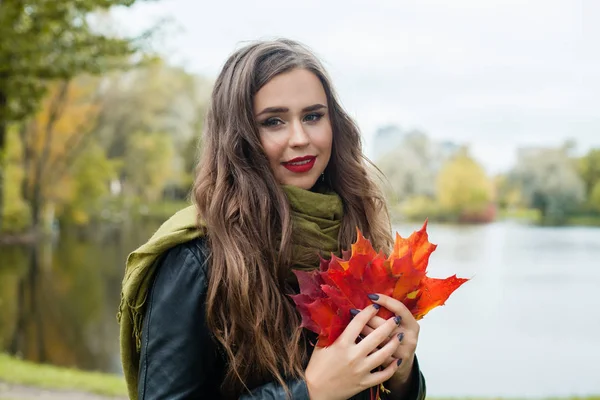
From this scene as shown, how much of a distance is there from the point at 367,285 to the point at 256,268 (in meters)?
0.33

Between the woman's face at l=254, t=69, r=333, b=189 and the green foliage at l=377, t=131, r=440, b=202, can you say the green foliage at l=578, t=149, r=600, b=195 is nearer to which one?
the green foliage at l=377, t=131, r=440, b=202

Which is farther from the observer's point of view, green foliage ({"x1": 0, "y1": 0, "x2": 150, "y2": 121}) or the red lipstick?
green foliage ({"x1": 0, "y1": 0, "x2": 150, "y2": 121})

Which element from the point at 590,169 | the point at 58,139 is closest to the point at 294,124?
the point at 590,169

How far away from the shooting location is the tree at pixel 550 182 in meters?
21.3

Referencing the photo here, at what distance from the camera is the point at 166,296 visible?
5.19ft

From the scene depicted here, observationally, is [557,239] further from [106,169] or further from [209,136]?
[209,136]

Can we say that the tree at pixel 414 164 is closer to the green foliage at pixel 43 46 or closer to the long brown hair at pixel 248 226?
the green foliage at pixel 43 46

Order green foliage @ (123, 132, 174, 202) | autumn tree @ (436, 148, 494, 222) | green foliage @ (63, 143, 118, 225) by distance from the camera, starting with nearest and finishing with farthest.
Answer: autumn tree @ (436, 148, 494, 222) → green foliage @ (63, 143, 118, 225) → green foliage @ (123, 132, 174, 202)

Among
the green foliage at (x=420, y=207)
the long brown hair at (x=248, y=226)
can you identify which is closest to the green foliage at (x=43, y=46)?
the long brown hair at (x=248, y=226)

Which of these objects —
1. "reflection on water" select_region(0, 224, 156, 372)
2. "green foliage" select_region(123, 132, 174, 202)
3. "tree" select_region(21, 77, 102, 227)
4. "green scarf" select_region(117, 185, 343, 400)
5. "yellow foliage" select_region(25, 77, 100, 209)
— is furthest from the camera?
"green foliage" select_region(123, 132, 174, 202)

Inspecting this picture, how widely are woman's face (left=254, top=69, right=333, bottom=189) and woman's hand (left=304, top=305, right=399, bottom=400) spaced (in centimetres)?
51

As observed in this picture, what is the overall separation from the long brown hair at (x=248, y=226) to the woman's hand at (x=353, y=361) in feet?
0.31

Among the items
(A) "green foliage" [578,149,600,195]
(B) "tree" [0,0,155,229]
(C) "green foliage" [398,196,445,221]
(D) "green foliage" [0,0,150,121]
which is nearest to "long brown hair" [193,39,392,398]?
(D) "green foliage" [0,0,150,121]

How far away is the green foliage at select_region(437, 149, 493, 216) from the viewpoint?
2472cm
